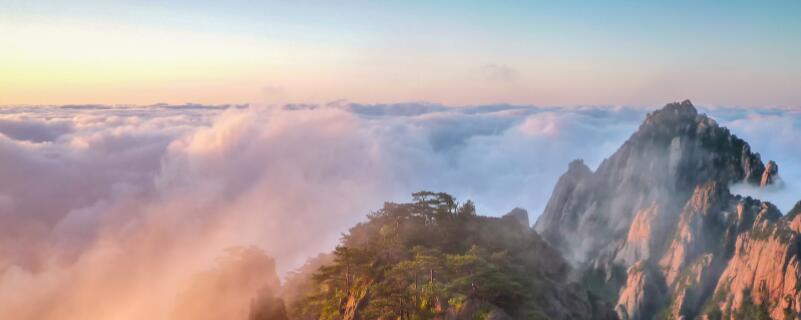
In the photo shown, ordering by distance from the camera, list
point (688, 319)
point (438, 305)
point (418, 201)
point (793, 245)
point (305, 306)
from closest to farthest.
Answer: point (438, 305), point (305, 306), point (418, 201), point (793, 245), point (688, 319)

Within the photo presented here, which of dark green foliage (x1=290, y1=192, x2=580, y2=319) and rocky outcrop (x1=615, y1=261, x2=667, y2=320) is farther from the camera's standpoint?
rocky outcrop (x1=615, y1=261, x2=667, y2=320)

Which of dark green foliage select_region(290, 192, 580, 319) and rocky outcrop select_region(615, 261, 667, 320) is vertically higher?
dark green foliage select_region(290, 192, 580, 319)

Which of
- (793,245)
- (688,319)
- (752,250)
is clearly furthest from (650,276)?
(793,245)

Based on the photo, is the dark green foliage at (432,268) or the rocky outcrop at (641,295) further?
the rocky outcrop at (641,295)

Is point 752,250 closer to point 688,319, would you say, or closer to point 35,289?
point 688,319

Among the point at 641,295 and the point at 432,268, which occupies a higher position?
the point at 432,268

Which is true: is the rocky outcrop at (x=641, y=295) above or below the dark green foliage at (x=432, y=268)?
below

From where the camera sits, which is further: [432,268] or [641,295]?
[641,295]

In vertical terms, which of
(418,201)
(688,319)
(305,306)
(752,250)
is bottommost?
(688,319)
